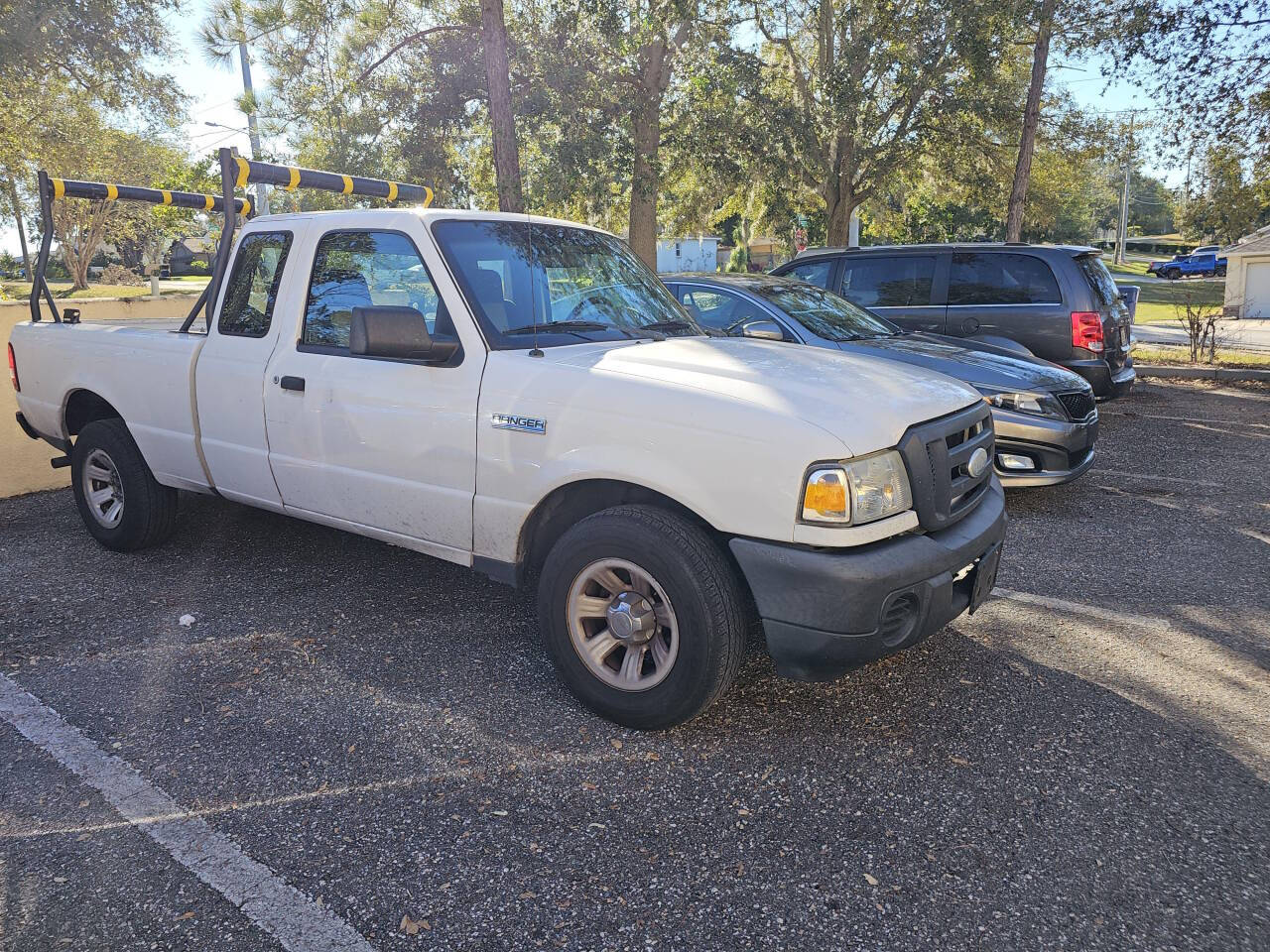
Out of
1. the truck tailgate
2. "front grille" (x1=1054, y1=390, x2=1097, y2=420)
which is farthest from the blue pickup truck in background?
the truck tailgate

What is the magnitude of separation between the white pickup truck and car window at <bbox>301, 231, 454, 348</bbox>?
1 centimetres

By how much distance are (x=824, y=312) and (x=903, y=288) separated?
7.58 ft

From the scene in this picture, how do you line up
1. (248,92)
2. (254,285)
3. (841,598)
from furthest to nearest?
(248,92)
(254,285)
(841,598)

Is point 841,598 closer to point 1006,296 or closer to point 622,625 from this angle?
point 622,625

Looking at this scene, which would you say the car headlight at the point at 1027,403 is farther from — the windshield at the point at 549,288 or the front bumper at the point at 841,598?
the front bumper at the point at 841,598

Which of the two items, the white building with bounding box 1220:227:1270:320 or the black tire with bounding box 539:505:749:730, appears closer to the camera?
the black tire with bounding box 539:505:749:730

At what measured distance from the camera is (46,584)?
5090 mm

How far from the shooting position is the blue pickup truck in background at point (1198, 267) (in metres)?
50.8

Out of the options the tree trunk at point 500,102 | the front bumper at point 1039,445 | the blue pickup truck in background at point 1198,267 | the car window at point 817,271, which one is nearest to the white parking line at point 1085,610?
the front bumper at point 1039,445

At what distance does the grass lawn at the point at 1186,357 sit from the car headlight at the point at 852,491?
12.5 meters

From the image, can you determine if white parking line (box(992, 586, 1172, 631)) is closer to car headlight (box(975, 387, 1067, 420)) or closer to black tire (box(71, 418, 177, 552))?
car headlight (box(975, 387, 1067, 420))

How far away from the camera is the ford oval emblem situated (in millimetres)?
A: 3672

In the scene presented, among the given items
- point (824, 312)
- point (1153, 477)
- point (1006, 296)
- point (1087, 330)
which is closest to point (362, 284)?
point (824, 312)

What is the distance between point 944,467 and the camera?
3.37m
